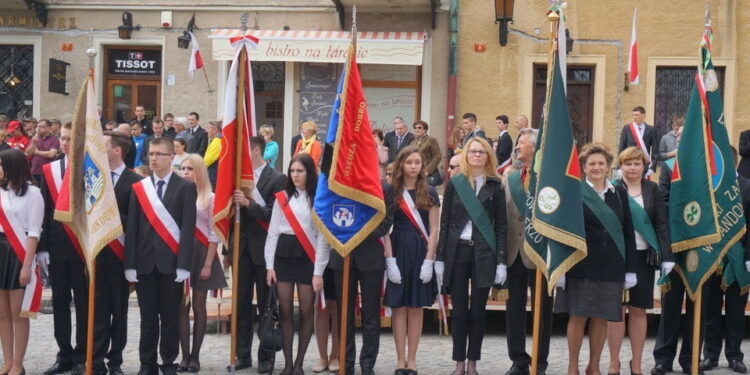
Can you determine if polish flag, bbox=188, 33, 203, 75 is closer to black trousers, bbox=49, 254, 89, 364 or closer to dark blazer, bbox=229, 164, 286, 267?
dark blazer, bbox=229, 164, 286, 267

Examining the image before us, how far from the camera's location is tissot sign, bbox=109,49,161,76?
18.5 m

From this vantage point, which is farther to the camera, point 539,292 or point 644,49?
point 644,49

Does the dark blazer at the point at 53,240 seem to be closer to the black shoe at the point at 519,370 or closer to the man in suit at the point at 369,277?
the man in suit at the point at 369,277

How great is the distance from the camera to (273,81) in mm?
18188

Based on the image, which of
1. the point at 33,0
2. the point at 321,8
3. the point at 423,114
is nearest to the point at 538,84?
the point at 423,114

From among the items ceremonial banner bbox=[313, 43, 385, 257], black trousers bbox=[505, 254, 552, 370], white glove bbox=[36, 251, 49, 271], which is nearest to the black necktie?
white glove bbox=[36, 251, 49, 271]

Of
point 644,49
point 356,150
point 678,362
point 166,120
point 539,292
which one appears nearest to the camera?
point 539,292

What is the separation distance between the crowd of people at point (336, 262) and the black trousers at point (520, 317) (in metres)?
0.01

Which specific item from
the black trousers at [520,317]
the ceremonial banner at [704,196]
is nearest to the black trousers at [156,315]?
the black trousers at [520,317]

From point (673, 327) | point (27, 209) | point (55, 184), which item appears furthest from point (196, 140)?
point (673, 327)

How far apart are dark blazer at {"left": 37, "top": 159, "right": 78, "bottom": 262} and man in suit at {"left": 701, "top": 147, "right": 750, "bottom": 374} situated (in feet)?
17.7

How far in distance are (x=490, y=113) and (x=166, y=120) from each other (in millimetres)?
5821

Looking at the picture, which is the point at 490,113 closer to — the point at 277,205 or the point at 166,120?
the point at 166,120

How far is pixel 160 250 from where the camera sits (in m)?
7.38
